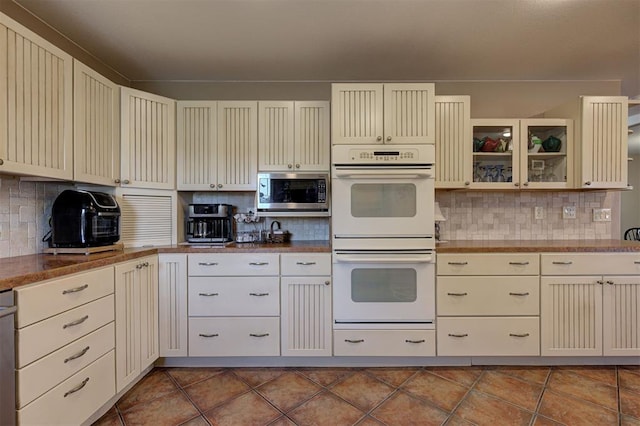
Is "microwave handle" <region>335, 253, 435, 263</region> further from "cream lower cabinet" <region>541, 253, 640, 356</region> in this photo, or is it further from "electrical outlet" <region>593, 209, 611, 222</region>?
"electrical outlet" <region>593, 209, 611, 222</region>

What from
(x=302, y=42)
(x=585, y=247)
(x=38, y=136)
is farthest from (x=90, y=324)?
(x=585, y=247)

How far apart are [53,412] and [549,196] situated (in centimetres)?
377

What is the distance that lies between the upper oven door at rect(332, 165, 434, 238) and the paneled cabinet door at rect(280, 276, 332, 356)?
0.49 m

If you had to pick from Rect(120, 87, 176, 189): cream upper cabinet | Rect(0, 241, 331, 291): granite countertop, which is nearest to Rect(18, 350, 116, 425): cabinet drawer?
Rect(0, 241, 331, 291): granite countertop

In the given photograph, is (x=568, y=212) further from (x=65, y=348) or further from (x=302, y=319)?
(x=65, y=348)

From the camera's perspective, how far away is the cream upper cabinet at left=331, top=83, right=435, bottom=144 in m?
2.16

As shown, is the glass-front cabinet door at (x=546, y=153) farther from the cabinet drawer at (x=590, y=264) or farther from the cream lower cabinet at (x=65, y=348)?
the cream lower cabinet at (x=65, y=348)

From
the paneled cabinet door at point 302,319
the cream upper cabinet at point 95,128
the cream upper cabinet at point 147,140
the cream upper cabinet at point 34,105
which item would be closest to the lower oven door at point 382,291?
the paneled cabinet door at point 302,319

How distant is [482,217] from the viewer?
8.95 ft

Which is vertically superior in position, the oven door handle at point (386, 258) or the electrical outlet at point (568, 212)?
the electrical outlet at point (568, 212)

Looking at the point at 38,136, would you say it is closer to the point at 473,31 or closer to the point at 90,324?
the point at 90,324

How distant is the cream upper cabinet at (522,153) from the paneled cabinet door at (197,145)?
214cm

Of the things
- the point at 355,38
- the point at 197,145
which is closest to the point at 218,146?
the point at 197,145

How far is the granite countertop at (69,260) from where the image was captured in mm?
1223
